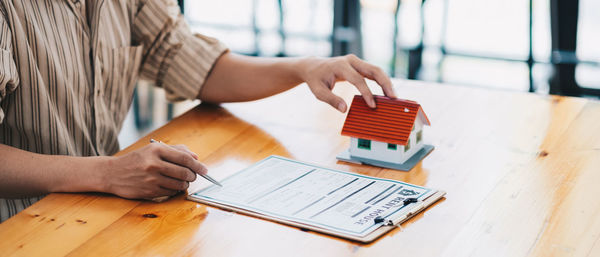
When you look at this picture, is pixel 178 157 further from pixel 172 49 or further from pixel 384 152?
pixel 172 49

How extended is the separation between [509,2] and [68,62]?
7.78 feet

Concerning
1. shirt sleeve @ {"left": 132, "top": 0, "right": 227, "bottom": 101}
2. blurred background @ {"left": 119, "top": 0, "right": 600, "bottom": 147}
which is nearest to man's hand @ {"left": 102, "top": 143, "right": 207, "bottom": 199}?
shirt sleeve @ {"left": 132, "top": 0, "right": 227, "bottom": 101}

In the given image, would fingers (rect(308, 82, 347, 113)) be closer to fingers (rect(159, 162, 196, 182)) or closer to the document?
the document

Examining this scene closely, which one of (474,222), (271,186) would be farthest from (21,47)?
(474,222)

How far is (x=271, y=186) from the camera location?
1332mm

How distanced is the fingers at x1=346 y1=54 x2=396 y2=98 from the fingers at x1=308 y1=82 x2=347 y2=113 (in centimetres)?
8

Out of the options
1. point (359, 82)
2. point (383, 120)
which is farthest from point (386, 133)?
point (359, 82)

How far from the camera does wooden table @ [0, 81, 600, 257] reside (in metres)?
1.11

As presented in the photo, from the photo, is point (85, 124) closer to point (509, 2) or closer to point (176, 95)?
point (176, 95)

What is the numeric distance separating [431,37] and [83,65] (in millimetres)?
2308

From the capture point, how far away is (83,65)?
1674 mm

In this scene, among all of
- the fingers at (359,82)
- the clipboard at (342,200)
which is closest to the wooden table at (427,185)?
the clipboard at (342,200)

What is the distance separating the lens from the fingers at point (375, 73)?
153 centimetres

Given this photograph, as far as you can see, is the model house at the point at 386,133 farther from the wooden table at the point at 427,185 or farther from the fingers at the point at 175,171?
the fingers at the point at 175,171
